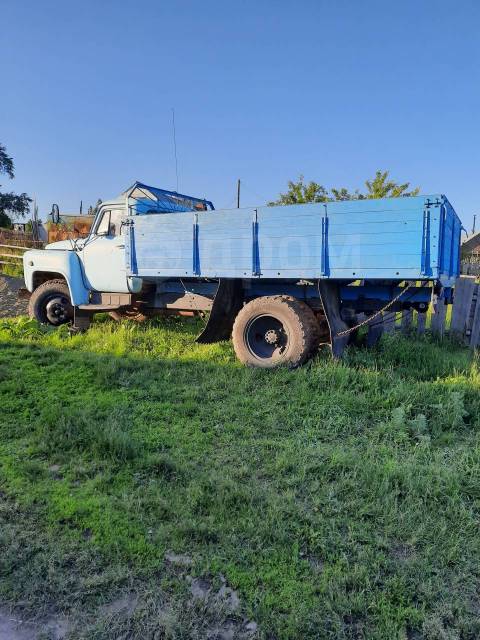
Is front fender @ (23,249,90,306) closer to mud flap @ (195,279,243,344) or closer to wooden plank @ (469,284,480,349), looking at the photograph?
mud flap @ (195,279,243,344)

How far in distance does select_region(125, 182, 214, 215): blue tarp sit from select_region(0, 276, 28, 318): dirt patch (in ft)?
15.6

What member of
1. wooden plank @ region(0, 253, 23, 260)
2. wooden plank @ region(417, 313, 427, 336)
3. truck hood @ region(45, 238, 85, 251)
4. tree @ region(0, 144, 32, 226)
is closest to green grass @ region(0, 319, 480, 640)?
wooden plank @ region(417, 313, 427, 336)

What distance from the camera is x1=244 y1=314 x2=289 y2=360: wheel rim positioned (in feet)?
22.4

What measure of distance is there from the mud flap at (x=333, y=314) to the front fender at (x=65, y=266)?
472 centimetres

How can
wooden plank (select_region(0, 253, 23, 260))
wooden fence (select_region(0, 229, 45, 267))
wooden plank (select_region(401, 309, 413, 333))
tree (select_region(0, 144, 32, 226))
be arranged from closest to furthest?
wooden plank (select_region(401, 309, 413, 333)), wooden plank (select_region(0, 253, 23, 260)), wooden fence (select_region(0, 229, 45, 267)), tree (select_region(0, 144, 32, 226))

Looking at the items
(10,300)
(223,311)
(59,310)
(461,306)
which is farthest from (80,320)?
(461,306)

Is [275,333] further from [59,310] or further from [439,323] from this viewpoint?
[59,310]

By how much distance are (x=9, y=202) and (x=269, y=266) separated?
43.9 meters

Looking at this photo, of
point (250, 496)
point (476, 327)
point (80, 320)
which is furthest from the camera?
point (80, 320)

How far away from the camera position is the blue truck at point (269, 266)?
5.73m

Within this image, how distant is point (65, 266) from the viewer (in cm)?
898

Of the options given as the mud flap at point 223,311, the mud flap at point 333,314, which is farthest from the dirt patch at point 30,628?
the mud flap at point 223,311

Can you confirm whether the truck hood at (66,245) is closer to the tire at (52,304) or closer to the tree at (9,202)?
the tire at (52,304)

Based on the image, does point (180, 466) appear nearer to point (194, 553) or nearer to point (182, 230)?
point (194, 553)
